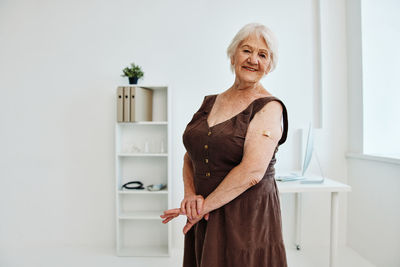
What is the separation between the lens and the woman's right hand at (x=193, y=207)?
1117mm

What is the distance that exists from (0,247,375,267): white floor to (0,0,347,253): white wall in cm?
14

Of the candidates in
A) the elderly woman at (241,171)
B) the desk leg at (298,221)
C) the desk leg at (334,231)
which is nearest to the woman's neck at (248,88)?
the elderly woman at (241,171)

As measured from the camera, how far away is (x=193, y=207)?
3.71 ft

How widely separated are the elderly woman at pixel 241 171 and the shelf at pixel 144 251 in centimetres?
174

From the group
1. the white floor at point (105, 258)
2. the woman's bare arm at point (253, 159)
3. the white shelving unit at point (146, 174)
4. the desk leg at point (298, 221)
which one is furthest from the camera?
the white shelving unit at point (146, 174)

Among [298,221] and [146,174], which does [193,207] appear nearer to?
[146,174]

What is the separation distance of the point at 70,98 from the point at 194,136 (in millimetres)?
2328

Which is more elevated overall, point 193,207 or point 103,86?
point 103,86

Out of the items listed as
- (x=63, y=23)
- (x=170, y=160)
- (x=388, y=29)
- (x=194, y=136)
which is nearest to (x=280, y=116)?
(x=194, y=136)

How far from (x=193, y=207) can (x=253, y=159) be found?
299 millimetres

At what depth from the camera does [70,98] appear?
3094mm

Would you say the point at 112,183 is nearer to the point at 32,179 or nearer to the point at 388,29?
the point at 32,179

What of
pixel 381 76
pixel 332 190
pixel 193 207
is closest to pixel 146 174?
pixel 332 190

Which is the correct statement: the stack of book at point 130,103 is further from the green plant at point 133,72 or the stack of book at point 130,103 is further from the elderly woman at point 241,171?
the elderly woman at point 241,171
